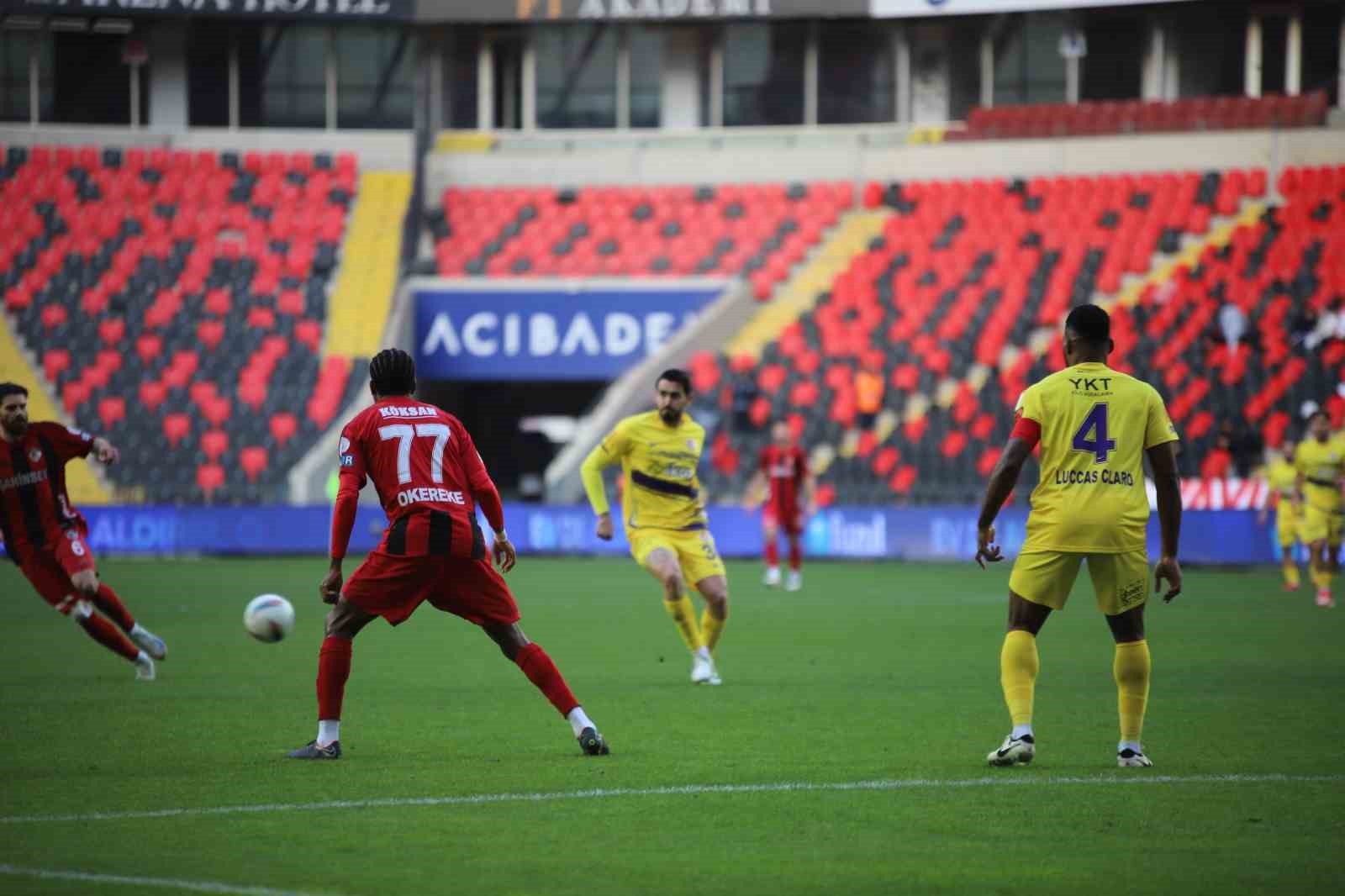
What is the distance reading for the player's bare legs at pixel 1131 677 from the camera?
9.58m

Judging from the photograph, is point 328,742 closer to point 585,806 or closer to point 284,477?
point 585,806

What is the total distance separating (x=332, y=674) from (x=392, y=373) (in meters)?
1.55

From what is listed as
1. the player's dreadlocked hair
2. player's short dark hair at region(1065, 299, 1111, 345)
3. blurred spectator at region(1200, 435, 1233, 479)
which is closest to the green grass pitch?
the player's dreadlocked hair

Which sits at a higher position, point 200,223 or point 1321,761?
point 200,223

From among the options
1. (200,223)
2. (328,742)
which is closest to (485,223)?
(200,223)

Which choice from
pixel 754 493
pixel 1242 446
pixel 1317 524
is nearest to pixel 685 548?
pixel 1317 524

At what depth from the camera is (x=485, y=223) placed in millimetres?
40688

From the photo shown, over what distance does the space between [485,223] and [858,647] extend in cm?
2493

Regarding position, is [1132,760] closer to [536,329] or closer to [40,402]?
[536,329]

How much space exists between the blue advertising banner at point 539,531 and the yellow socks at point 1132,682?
22003 millimetres

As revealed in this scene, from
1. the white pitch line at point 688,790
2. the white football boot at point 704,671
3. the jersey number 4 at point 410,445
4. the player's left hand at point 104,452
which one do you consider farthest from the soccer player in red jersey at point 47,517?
the white pitch line at point 688,790

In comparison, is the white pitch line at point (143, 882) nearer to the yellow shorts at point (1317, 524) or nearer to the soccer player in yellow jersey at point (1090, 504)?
the soccer player in yellow jersey at point (1090, 504)

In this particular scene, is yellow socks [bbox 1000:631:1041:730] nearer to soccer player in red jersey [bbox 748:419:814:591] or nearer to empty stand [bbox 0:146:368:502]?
soccer player in red jersey [bbox 748:419:814:591]

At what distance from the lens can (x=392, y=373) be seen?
9.95 m
